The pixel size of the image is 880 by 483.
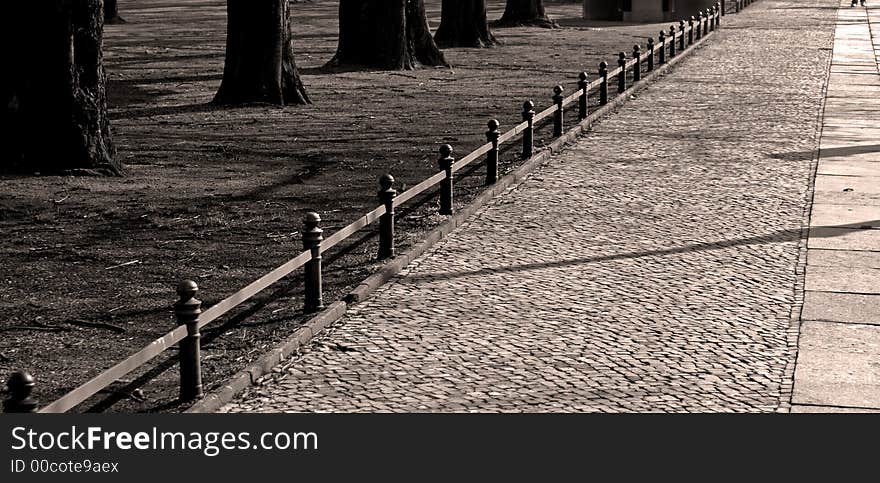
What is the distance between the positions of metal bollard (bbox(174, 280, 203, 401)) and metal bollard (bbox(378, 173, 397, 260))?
12.6 feet

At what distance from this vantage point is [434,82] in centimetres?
2806

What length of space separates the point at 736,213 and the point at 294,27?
36292 mm

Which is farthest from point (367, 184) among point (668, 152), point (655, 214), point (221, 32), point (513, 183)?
point (221, 32)

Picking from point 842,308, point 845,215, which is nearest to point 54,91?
point 845,215

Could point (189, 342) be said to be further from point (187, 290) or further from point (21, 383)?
point (21, 383)

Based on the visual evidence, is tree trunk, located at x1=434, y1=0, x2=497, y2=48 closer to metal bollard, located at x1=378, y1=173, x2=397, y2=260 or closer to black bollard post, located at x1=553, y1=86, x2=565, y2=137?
black bollard post, located at x1=553, y1=86, x2=565, y2=137

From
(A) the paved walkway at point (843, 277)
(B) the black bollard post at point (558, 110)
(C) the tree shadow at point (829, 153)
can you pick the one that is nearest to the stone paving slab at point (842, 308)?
(A) the paved walkway at point (843, 277)

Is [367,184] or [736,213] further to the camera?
[367,184]

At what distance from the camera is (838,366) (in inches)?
321

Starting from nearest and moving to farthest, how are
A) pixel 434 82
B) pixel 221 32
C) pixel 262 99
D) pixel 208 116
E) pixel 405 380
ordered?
pixel 405 380 < pixel 208 116 < pixel 262 99 < pixel 434 82 < pixel 221 32

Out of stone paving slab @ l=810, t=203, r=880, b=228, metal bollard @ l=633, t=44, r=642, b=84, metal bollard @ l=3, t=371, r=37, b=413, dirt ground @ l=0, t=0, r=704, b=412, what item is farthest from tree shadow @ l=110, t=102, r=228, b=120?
metal bollard @ l=3, t=371, r=37, b=413

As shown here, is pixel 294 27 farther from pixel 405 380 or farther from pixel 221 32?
pixel 405 380

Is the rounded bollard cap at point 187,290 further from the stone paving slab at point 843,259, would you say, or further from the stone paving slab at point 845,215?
the stone paving slab at point 845,215

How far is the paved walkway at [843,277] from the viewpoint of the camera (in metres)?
7.76
